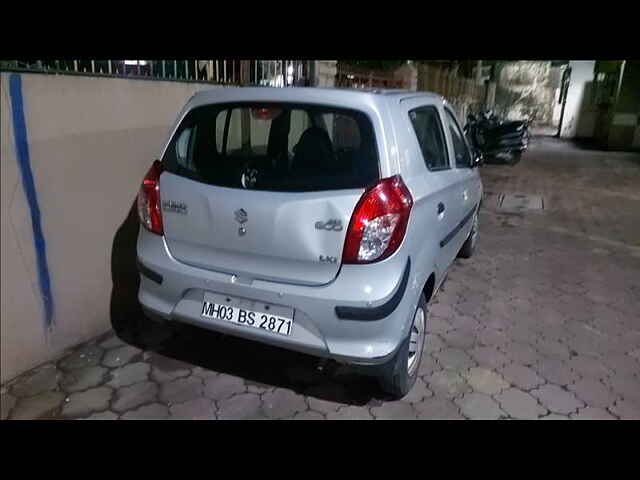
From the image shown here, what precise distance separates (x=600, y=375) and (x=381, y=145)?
2.04m

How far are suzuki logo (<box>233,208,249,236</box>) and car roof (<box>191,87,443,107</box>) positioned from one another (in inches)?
23.7

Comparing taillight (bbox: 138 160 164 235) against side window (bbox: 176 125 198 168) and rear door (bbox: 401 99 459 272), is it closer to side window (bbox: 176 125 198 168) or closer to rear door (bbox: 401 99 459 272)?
side window (bbox: 176 125 198 168)

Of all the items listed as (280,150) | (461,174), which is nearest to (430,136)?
(461,174)

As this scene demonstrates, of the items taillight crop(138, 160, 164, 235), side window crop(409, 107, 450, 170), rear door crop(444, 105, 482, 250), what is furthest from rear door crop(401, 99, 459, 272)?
taillight crop(138, 160, 164, 235)

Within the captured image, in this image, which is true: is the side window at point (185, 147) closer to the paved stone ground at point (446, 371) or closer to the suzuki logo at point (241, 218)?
the suzuki logo at point (241, 218)

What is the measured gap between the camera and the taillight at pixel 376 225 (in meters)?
1.98

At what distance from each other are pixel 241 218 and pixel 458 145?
6.79 ft

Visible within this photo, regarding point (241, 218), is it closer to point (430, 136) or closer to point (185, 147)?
point (185, 147)

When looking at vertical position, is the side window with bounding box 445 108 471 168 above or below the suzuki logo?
above

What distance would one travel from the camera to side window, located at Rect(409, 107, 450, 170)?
256 centimetres

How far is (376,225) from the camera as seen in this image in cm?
200
